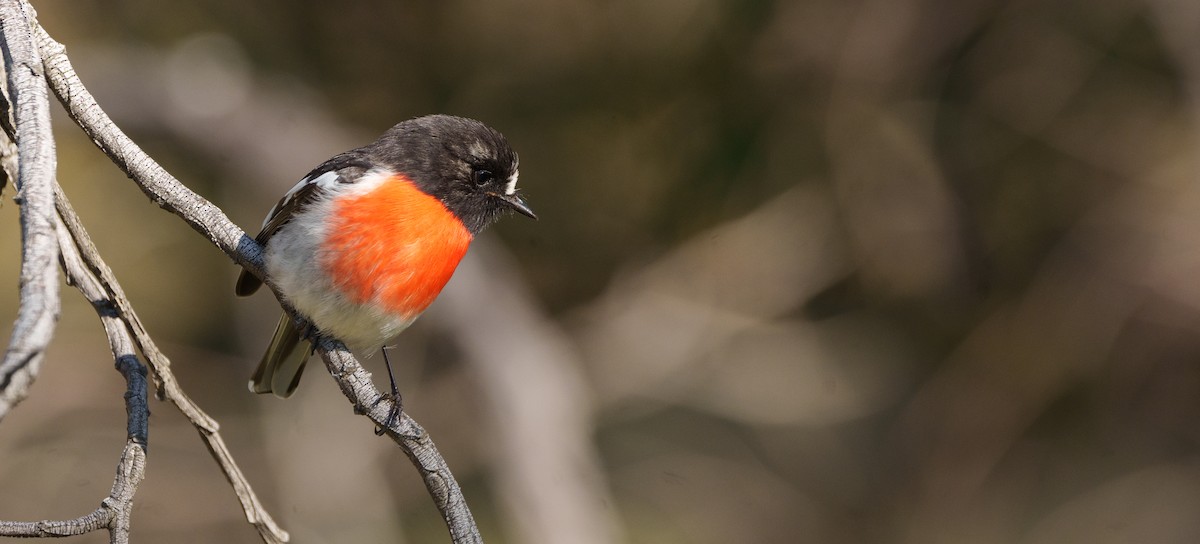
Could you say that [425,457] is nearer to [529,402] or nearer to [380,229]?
[380,229]

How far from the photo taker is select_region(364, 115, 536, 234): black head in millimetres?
3121

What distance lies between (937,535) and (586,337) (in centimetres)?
283

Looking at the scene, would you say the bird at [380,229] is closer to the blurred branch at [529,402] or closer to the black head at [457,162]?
the black head at [457,162]

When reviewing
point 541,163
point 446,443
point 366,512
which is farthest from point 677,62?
point 366,512

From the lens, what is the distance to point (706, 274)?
7344 mm

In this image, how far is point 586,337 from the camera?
762cm

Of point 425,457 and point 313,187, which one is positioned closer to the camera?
point 425,457

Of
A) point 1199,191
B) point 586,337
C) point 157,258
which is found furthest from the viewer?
point 586,337

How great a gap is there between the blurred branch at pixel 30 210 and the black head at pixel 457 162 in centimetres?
124

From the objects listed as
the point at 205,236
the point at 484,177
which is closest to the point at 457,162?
the point at 484,177

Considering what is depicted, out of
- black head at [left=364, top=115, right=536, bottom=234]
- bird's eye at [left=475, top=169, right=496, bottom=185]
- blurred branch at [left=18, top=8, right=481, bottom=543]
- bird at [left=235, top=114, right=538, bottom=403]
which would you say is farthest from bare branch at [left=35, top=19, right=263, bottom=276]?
bird's eye at [left=475, top=169, right=496, bottom=185]

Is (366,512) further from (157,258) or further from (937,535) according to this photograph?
(937,535)

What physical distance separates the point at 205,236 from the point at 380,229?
2.64ft

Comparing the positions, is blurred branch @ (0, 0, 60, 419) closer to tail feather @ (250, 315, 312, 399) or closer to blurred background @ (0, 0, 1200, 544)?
tail feather @ (250, 315, 312, 399)
